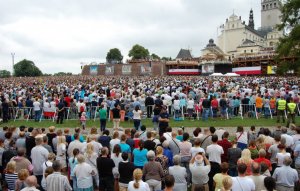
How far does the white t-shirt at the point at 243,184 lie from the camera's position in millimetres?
7086

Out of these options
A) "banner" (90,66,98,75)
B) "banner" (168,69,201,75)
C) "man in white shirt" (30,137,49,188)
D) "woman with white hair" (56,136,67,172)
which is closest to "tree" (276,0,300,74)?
"woman with white hair" (56,136,67,172)

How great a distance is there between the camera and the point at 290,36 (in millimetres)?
27750

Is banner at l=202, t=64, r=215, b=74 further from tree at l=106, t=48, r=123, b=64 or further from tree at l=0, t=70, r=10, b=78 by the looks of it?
tree at l=0, t=70, r=10, b=78

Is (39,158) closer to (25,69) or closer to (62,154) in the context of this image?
(62,154)

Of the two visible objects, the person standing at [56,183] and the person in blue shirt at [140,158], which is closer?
the person standing at [56,183]

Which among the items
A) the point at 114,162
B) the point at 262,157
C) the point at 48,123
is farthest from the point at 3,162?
the point at 48,123

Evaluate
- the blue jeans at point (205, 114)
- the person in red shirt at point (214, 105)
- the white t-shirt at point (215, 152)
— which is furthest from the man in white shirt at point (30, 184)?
the person in red shirt at point (214, 105)

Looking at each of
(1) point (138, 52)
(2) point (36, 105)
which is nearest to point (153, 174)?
→ (2) point (36, 105)

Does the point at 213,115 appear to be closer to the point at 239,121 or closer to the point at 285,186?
the point at 239,121

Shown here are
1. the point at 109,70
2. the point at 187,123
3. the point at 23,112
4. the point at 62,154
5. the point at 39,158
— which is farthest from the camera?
the point at 109,70

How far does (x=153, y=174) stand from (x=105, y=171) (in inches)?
54.5

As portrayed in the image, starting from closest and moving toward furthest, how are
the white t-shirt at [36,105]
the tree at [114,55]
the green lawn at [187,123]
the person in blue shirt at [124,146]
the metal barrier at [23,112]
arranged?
A: the person in blue shirt at [124,146], the green lawn at [187,123], the white t-shirt at [36,105], the metal barrier at [23,112], the tree at [114,55]

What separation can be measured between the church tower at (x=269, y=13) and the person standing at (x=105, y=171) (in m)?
155

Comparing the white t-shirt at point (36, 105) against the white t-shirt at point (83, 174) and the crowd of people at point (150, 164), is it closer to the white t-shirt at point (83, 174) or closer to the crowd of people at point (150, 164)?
the crowd of people at point (150, 164)
